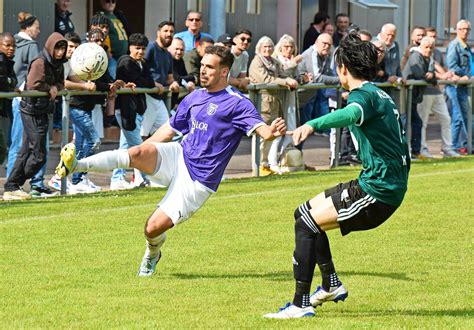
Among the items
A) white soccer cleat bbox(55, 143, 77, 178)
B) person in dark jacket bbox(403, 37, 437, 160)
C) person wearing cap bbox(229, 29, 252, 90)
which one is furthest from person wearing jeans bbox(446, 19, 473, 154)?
white soccer cleat bbox(55, 143, 77, 178)

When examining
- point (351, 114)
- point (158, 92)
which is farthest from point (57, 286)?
point (158, 92)

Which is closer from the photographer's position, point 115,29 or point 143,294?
point 143,294

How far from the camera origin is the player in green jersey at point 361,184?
8547 millimetres

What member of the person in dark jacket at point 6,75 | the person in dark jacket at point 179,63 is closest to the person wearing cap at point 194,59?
the person in dark jacket at point 179,63

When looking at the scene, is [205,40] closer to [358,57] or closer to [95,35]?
[95,35]

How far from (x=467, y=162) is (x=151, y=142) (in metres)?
11.2

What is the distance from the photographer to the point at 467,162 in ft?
67.9

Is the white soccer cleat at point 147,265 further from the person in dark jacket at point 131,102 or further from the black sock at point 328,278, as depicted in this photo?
the person in dark jacket at point 131,102

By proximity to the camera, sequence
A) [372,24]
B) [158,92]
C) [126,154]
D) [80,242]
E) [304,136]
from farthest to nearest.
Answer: [372,24] → [158,92] → [80,242] → [126,154] → [304,136]

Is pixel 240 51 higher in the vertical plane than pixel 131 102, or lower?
higher

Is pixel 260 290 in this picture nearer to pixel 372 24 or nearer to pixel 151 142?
pixel 151 142

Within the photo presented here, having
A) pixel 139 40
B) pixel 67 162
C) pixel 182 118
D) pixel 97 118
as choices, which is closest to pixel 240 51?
pixel 139 40

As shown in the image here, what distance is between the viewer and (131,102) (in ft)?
54.7

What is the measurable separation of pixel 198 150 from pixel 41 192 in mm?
5889
